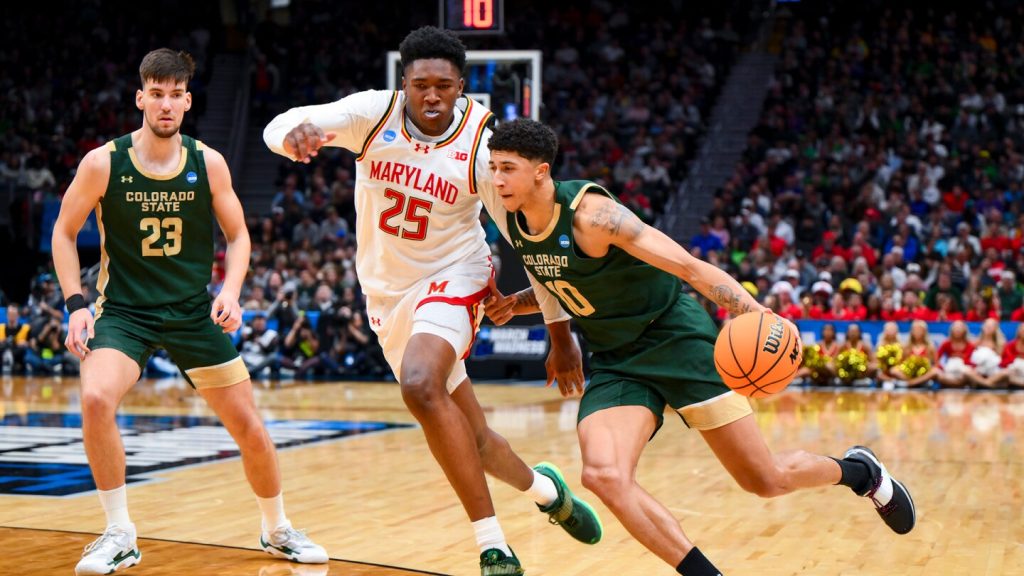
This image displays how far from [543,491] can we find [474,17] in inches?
283

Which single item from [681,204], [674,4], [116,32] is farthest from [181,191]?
[116,32]

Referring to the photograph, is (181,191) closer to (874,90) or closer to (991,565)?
(991,565)

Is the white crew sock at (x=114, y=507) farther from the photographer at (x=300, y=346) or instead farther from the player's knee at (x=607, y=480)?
the photographer at (x=300, y=346)

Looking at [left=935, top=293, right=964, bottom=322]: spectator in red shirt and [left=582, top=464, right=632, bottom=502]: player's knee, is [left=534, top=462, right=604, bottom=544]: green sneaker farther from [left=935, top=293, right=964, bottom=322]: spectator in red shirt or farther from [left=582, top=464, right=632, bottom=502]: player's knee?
[left=935, top=293, right=964, bottom=322]: spectator in red shirt

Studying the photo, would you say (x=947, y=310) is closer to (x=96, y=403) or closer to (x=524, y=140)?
(x=524, y=140)

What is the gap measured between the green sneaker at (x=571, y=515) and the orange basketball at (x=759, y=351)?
4.54 ft

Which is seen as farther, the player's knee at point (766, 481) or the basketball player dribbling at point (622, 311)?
the player's knee at point (766, 481)

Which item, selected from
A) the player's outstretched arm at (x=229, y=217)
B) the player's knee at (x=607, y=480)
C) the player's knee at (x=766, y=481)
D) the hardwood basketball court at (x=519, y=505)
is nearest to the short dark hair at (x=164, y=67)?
the player's outstretched arm at (x=229, y=217)

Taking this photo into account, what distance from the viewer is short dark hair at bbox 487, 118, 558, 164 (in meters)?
4.80

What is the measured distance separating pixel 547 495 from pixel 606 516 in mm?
1368

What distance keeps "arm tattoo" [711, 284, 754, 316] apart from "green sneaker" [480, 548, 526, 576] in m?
1.28

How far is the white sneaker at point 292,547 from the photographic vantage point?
5.54 metres

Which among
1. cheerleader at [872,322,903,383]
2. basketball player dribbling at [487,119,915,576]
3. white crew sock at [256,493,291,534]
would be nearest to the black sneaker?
basketball player dribbling at [487,119,915,576]

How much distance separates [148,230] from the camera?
5504 millimetres
